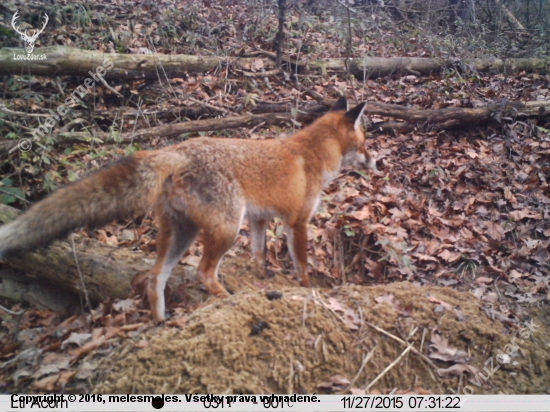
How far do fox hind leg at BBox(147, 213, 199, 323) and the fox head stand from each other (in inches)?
102

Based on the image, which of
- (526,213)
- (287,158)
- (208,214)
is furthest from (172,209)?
(526,213)

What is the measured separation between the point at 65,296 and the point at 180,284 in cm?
177

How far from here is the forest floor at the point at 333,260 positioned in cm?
436

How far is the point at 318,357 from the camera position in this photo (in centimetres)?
441

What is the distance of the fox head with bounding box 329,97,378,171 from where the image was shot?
6711 millimetres

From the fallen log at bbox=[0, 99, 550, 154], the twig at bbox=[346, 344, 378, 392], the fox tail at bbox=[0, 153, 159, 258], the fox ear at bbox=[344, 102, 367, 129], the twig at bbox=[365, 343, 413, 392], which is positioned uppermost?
the fox ear at bbox=[344, 102, 367, 129]

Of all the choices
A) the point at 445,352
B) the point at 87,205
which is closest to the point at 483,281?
the point at 445,352

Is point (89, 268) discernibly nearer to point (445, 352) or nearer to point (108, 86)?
point (445, 352)

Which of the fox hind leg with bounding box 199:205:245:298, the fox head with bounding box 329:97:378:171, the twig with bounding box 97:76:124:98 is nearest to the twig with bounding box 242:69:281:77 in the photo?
the twig with bounding box 97:76:124:98

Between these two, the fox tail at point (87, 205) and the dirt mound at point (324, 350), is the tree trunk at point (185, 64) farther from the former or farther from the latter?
the dirt mound at point (324, 350)

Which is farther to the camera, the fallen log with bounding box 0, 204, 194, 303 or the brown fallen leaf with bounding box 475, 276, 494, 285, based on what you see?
the brown fallen leaf with bounding box 475, 276, 494, 285

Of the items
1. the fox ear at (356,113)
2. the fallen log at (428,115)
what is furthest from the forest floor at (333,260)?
the fox ear at (356,113)

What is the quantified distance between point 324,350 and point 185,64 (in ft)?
29.2

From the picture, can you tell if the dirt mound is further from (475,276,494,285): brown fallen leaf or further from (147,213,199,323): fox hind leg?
(475,276,494,285): brown fallen leaf
